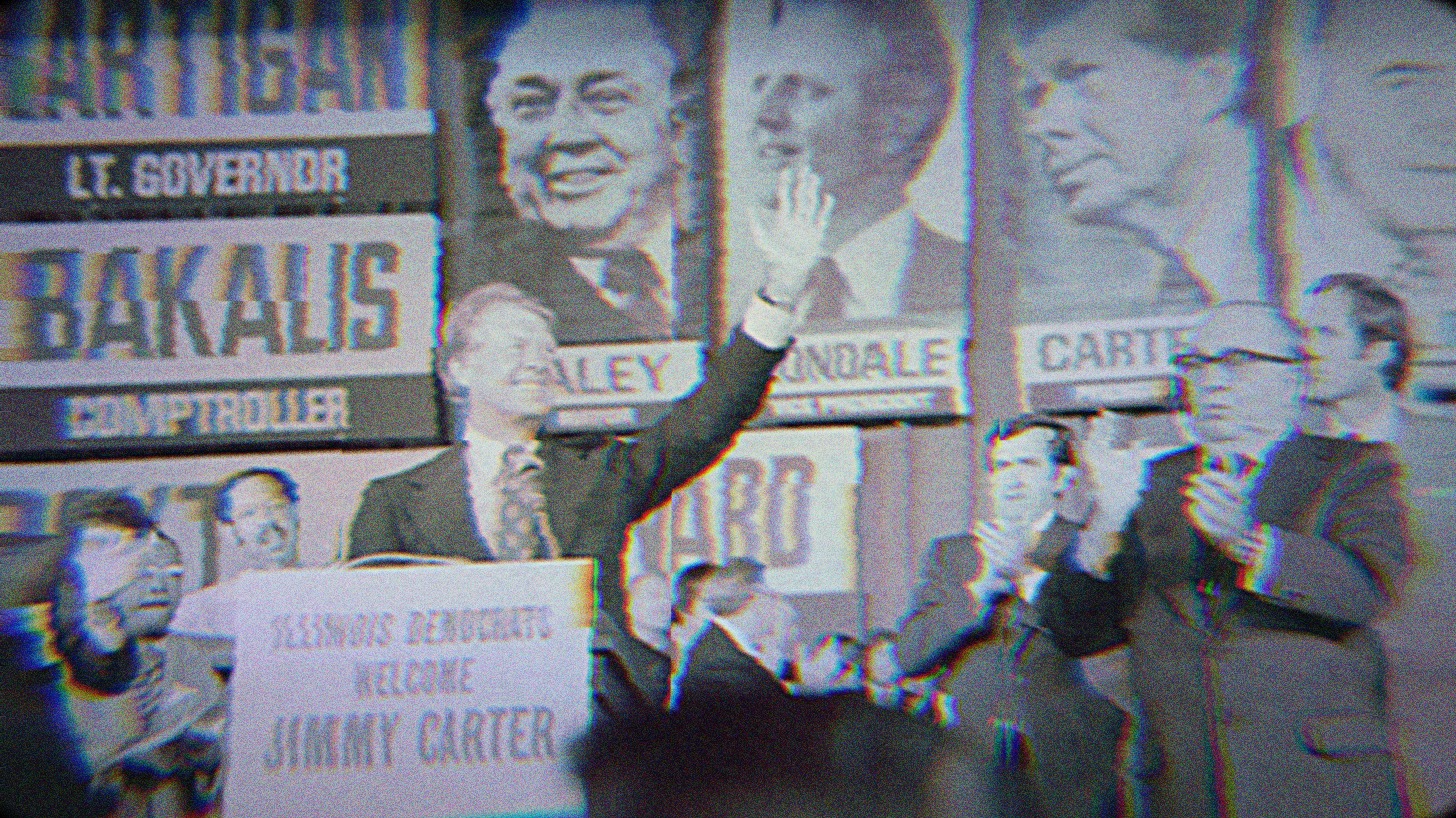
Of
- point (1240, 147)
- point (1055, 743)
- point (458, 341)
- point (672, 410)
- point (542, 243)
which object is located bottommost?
point (1055, 743)

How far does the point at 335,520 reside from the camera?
245 cm

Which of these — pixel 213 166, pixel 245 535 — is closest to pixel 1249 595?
pixel 245 535

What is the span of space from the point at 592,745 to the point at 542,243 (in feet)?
6.28

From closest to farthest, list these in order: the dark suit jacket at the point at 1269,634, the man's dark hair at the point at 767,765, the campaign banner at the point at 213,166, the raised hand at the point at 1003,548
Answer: the man's dark hair at the point at 767,765 < the dark suit jacket at the point at 1269,634 < the raised hand at the point at 1003,548 < the campaign banner at the point at 213,166

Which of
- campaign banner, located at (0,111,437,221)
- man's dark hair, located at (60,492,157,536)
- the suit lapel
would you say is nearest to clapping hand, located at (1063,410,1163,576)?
the suit lapel

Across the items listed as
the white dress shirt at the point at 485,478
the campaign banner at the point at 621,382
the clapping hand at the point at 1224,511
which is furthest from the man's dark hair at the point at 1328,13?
the white dress shirt at the point at 485,478

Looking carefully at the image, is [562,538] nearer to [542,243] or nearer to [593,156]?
[542,243]

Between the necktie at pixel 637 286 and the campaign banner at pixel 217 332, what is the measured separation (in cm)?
42

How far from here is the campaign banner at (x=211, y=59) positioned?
259 cm

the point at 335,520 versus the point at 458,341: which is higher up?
the point at 458,341

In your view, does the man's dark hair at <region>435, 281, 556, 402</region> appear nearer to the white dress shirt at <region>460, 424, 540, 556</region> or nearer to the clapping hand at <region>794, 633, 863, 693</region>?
the white dress shirt at <region>460, 424, 540, 556</region>

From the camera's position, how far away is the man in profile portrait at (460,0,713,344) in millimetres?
2512

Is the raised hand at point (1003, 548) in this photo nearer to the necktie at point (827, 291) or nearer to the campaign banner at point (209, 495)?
the necktie at point (827, 291)

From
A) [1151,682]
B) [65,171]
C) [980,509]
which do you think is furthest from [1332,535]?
[65,171]
